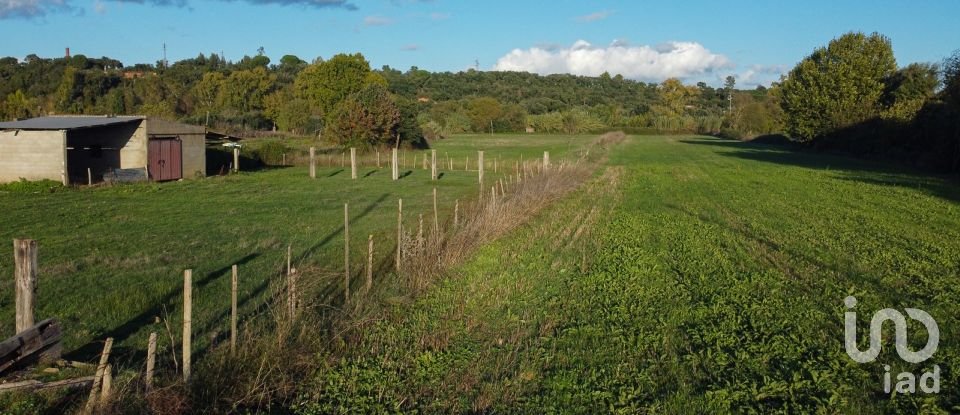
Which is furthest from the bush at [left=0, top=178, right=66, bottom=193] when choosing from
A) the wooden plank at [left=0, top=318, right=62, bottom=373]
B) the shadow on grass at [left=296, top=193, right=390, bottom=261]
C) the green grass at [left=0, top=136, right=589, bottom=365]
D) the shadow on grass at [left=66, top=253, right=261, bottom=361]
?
the wooden plank at [left=0, top=318, right=62, bottom=373]

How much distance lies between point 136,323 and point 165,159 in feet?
86.5

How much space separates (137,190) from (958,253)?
25757mm

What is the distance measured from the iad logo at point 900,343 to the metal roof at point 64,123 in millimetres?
29657

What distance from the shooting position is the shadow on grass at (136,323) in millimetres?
8133

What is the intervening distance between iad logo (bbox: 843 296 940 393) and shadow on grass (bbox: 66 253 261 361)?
7531 millimetres

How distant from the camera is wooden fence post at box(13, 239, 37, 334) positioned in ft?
22.5

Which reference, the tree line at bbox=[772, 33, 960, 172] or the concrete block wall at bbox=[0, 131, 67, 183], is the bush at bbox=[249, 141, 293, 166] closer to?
the concrete block wall at bbox=[0, 131, 67, 183]

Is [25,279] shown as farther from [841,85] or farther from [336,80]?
[336,80]

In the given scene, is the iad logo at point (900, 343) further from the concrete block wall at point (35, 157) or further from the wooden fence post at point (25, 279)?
the concrete block wall at point (35, 157)

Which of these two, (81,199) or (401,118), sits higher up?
(401,118)

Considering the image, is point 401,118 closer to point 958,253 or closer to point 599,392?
point 958,253

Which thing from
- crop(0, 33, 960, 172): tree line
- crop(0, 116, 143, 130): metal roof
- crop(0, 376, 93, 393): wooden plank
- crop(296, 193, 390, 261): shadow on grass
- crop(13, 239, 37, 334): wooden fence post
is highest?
crop(0, 33, 960, 172): tree line

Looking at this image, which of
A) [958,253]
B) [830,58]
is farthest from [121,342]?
[830,58]

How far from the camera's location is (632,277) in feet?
38.5
